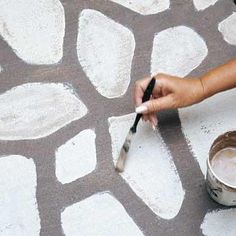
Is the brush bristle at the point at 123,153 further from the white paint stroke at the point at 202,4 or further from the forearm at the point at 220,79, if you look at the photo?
the white paint stroke at the point at 202,4

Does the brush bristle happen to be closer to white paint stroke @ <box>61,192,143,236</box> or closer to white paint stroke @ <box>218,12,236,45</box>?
white paint stroke @ <box>61,192,143,236</box>

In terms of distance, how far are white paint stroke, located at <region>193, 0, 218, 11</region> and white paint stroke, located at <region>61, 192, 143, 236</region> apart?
62 cm

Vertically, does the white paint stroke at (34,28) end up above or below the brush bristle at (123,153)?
above

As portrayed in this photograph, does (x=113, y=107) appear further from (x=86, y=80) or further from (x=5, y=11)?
(x=5, y=11)

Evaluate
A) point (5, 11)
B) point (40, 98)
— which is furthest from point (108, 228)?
point (5, 11)

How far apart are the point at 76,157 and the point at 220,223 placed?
1.21 feet

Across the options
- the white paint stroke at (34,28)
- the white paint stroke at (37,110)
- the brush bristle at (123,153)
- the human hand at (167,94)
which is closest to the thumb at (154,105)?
the human hand at (167,94)

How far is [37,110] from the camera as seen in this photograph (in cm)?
130

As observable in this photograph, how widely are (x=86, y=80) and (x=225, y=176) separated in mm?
441

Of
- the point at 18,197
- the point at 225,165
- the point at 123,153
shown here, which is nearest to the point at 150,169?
the point at 123,153

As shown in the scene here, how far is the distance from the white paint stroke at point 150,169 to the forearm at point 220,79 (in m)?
0.18

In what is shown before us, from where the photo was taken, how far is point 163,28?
1.42 meters

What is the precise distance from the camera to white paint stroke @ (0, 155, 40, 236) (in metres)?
1.16

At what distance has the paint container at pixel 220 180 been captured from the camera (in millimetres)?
1083
